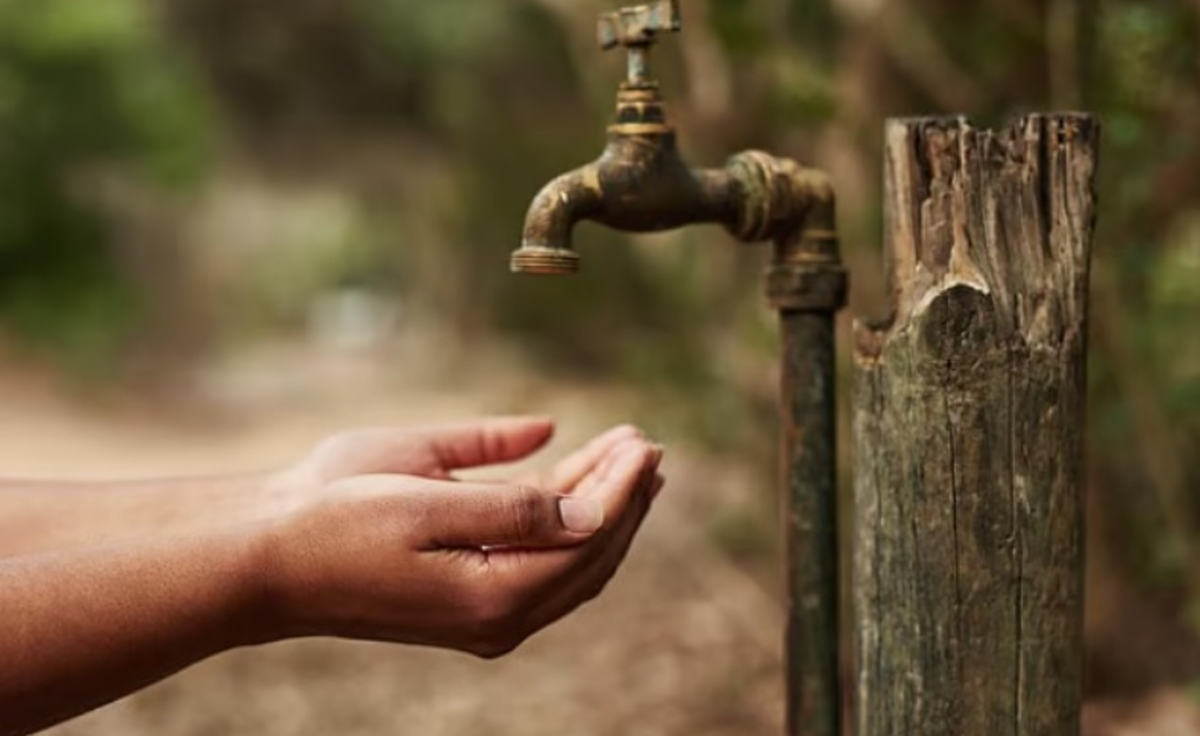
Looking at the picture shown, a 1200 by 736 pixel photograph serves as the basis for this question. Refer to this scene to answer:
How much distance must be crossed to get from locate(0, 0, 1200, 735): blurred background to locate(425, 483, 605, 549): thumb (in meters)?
1.48

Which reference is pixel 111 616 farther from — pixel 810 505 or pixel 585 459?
pixel 810 505

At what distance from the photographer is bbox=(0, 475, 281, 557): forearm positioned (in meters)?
1.65

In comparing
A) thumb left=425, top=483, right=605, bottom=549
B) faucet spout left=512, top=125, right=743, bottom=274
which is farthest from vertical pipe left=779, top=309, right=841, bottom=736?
thumb left=425, top=483, right=605, bottom=549

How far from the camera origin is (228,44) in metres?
13.3

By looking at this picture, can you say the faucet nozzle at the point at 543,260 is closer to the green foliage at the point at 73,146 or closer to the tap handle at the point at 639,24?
the tap handle at the point at 639,24

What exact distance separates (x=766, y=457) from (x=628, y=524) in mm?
2569

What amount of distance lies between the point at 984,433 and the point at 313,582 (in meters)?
0.54

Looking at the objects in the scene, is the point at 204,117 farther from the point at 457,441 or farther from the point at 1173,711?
the point at 457,441

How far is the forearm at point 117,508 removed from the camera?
165 cm

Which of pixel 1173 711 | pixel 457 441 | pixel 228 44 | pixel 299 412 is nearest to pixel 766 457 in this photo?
pixel 1173 711

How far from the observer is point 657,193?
5.27ft

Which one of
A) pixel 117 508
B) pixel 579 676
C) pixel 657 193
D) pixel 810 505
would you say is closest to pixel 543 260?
pixel 657 193

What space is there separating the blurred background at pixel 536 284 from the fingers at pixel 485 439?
1.20 metres

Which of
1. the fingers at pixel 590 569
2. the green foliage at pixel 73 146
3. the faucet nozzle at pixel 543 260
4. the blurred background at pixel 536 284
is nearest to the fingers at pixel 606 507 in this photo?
the fingers at pixel 590 569
